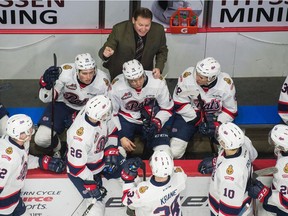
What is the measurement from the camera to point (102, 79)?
5.62 metres

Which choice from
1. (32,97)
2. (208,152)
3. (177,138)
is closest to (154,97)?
(177,138)

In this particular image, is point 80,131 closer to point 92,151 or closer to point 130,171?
point 92,151

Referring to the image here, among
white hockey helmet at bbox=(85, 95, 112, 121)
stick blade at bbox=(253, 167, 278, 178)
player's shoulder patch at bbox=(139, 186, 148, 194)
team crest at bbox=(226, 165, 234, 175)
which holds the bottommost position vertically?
player's shoulder patch at bbox=(139, 186, 148, 194)

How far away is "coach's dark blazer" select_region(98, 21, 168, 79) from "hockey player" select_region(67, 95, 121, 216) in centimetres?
93

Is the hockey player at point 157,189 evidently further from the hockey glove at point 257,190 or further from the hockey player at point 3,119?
the hockey player at point 3,119

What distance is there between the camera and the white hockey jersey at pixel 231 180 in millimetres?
4570

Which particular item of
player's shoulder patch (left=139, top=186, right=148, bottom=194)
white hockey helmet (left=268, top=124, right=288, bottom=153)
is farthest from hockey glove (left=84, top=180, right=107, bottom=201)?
white hockey helmet (left=268, top=124, right=288, bottom=153)

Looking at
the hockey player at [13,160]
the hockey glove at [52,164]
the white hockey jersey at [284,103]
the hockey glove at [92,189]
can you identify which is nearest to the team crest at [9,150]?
the hockey player at [13,160]

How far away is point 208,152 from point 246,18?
191 cm

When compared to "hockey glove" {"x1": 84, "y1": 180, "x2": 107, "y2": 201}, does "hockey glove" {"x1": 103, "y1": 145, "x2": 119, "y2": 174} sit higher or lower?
higher

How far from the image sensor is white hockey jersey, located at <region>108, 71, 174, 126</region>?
555 centimetres

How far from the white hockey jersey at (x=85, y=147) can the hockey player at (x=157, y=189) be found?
334 mm

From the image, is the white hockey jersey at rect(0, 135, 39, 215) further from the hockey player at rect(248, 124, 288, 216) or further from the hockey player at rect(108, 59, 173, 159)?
the hockey player at rect(248, 124, 288, 216)

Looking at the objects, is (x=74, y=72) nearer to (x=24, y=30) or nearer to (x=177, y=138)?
(x=177, y=138)
